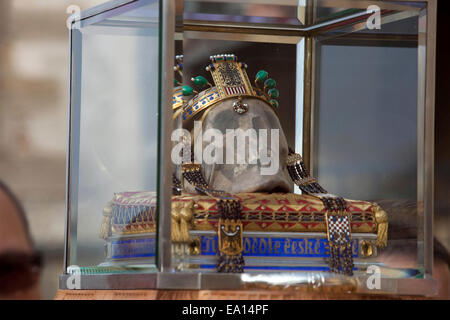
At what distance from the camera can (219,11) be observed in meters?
2.99

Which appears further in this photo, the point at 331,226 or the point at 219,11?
the point at 219,11

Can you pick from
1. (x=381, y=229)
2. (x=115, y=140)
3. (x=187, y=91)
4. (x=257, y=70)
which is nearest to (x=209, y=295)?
(x=115, y=140)

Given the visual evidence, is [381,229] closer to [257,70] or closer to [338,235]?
[338,235]

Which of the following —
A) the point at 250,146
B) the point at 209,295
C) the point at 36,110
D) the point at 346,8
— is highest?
the point at 346,8

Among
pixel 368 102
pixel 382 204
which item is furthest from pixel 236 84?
pixel 382 204

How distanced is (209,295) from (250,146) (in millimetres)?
787

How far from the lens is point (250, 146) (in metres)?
2.98

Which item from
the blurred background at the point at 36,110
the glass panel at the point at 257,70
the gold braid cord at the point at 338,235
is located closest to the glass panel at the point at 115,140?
the glass panel at the point at 257,70

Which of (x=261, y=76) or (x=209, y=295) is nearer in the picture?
(x=209, y=295)

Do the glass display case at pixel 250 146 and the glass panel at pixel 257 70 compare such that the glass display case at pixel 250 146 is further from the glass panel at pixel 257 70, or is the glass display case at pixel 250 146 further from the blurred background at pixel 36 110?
the blurred background at pixel 36 110

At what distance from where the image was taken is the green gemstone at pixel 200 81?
3.12m

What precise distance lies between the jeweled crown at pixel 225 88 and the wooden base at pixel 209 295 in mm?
865
